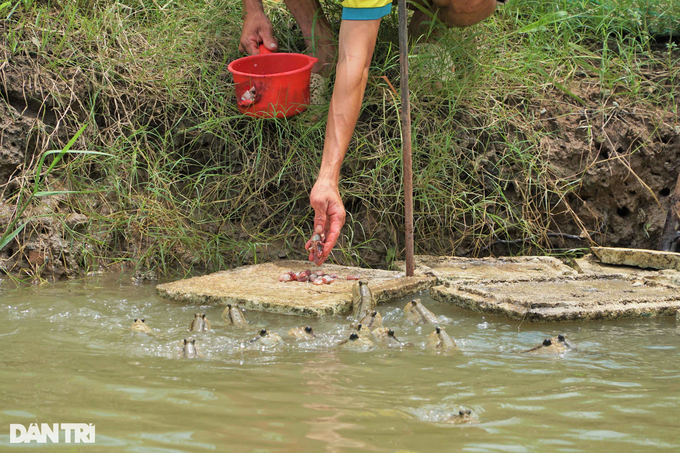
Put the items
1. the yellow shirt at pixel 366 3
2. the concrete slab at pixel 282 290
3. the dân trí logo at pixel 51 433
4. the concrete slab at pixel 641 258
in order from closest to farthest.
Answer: the dân trí logo at pixel 51 433 < the concrete slab at pixel 282 290 < the yellow shirt at pixel 366 3 < the concrete slab at pixel 641 258

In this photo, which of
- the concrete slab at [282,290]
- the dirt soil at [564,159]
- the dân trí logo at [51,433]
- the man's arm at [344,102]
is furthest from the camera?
the dirt soil at [564,159]

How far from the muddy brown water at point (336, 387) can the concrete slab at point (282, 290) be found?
0.52ft

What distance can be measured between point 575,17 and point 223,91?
298 centimetres

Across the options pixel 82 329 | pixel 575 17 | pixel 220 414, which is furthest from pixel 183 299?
pixel 575 17

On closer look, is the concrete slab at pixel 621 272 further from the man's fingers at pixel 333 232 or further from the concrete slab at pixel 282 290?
the man's fingers at pixel 333 232

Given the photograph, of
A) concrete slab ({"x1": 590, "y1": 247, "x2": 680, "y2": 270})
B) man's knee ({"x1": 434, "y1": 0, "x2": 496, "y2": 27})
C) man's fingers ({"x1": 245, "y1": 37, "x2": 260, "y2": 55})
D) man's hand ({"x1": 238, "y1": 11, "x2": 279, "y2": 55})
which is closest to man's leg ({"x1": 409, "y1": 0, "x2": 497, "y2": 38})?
man's knee ({"x1": 434, "y1": 0, "x2": 496, "y2": 27})

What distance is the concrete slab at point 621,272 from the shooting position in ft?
12.6

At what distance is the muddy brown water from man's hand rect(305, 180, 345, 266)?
496mm

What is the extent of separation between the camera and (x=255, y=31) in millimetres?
4957

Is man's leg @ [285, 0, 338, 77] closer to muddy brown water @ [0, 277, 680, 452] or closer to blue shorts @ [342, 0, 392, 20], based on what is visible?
blue shorts @ [342, 0, 392, 20]

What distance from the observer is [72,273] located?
423cm

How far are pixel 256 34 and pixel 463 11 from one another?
158 cm

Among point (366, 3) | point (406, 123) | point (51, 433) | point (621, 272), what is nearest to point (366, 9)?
point (366, 3)

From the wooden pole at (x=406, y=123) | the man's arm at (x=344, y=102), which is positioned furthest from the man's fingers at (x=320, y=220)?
the wooden pole at (x=406, y=123)
